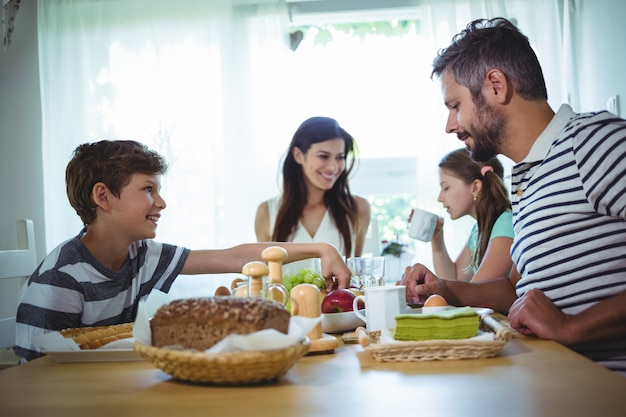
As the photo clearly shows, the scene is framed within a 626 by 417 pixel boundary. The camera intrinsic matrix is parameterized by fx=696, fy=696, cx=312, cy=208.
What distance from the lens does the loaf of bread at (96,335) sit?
128cm

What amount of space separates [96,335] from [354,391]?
2.06 ft

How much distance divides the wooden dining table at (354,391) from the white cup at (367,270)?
68 cm

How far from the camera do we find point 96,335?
4.33 feet

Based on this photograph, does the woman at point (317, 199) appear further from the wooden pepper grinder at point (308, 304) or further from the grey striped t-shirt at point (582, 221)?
the wooden pepper grinder at point (308, 304)

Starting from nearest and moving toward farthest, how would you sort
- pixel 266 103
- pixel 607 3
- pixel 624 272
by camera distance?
pixel 624 272 < pixel 607 3 < pixel 266 103

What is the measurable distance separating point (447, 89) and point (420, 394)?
1.12 metres

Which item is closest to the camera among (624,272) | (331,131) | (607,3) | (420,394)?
(420,394)

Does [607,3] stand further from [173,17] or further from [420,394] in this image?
[420,394]

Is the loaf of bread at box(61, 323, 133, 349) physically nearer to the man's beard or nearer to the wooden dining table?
the wooden dining table

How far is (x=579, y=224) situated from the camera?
146 centimetres

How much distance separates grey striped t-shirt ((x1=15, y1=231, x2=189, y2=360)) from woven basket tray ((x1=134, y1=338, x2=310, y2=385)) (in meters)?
0.87

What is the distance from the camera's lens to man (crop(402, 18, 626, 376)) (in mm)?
1334

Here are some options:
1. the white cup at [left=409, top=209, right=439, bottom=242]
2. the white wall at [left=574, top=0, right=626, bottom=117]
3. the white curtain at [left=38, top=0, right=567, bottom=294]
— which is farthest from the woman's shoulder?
the white wall at [left=574, top=0, right=626, bottom=117]

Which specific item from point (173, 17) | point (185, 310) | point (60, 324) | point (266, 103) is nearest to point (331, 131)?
point (266, 103)
